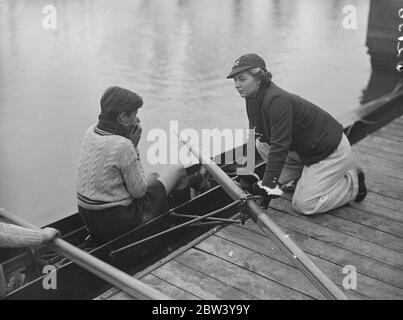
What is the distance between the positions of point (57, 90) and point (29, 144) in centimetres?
238

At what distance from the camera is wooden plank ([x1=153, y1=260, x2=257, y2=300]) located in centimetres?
351

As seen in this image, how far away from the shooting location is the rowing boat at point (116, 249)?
11.8 feet

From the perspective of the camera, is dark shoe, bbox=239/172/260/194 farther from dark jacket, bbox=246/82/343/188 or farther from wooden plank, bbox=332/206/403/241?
wooden plank, bbox=332/206/403/241

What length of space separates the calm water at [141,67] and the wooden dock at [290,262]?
3.01 metres

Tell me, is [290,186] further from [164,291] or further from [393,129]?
[393,129]

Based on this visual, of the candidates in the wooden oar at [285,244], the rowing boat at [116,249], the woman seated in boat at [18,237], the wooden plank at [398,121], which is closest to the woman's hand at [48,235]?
the woman seated in boat at [18,237]

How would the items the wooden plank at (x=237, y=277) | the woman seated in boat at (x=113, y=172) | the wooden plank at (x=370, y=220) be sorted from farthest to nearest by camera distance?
the wooden plank at (x=370, y=220) < the woman seated in boat at (x=113, y=172) < the wooden plank at (x=237, y=277)

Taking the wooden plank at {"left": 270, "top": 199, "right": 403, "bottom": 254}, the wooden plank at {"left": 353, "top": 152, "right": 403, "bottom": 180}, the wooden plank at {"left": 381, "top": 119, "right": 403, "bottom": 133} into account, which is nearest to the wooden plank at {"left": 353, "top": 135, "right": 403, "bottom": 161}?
the wooden plank at {"left": 353, "top": 152, "right": 403, "bottom": 180}

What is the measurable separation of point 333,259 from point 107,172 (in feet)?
5.55

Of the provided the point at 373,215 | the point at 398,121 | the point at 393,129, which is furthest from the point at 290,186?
the point at 398,121

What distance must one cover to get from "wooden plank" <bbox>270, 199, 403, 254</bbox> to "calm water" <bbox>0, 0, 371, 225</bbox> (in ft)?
10.5

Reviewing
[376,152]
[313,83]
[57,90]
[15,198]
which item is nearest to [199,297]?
[376,152]

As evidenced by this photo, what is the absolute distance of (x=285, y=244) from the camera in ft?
11.0

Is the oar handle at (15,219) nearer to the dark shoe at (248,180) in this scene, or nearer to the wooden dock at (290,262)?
the wooden dock at (290,262)
